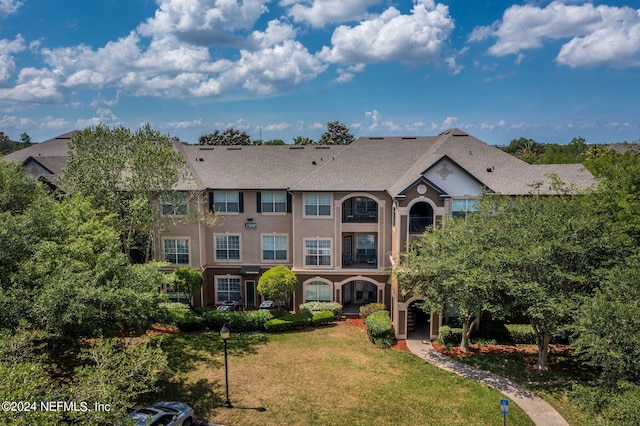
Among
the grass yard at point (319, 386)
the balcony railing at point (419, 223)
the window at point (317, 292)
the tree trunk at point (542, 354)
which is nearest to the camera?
the grass yard at point (319, 386)

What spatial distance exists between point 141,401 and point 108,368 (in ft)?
13.9

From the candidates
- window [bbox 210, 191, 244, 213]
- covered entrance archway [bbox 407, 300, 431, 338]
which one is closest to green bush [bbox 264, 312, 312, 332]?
covered entrance archway [bbox 407, 300, 431, 338]

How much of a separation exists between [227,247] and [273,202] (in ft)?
15.8

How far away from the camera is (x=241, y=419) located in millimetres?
15828

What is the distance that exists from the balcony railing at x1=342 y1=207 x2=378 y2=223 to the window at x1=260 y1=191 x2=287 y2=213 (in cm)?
442

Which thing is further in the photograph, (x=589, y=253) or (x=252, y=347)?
(x=252, y=347)

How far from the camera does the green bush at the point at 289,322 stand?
25.0 metres

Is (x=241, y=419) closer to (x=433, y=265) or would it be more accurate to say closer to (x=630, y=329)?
(x=433, y=265)

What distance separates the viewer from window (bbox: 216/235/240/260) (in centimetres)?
3006

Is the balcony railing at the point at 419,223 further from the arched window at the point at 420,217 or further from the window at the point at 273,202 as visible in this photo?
the window at the point at 273,202

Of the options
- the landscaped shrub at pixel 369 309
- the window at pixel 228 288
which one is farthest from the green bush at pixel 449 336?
the window at pixel 228 288

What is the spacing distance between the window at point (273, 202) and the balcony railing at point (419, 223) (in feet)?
30.3

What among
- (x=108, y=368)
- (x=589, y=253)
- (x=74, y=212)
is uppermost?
(x=74, y=212)

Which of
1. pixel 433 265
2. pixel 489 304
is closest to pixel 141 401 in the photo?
pixel 433 265
